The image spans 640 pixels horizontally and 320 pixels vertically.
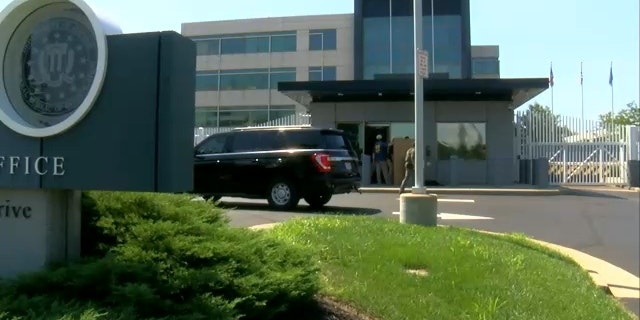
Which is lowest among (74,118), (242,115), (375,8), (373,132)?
(74,118)

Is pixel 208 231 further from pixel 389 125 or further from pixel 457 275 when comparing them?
pixel 389 125

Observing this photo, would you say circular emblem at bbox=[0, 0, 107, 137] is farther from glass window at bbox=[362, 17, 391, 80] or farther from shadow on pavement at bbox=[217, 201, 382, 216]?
glass window at bbox=[362, 17, 391, 80]

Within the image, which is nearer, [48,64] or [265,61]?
[48,64]

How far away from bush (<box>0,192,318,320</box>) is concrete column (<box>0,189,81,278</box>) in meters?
0.21

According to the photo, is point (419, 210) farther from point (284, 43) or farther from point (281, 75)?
point (284, 43)

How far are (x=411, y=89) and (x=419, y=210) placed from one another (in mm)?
15070

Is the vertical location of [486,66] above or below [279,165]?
above

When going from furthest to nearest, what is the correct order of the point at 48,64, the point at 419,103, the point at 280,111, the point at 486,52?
the point at 486,52
the point at 280,111
the point at 419,103
the point at 48,64

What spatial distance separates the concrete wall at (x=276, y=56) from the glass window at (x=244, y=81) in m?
0.41

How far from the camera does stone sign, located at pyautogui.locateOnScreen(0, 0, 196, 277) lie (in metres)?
3.94

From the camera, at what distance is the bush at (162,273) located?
3408mm

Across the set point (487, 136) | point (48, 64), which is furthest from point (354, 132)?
point (48, 64)

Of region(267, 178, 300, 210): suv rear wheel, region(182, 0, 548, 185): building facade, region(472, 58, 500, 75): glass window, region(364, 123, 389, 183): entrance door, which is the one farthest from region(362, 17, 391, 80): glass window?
region(267, 178, 300, 210): suv rear wheel

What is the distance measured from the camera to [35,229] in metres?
4.17
